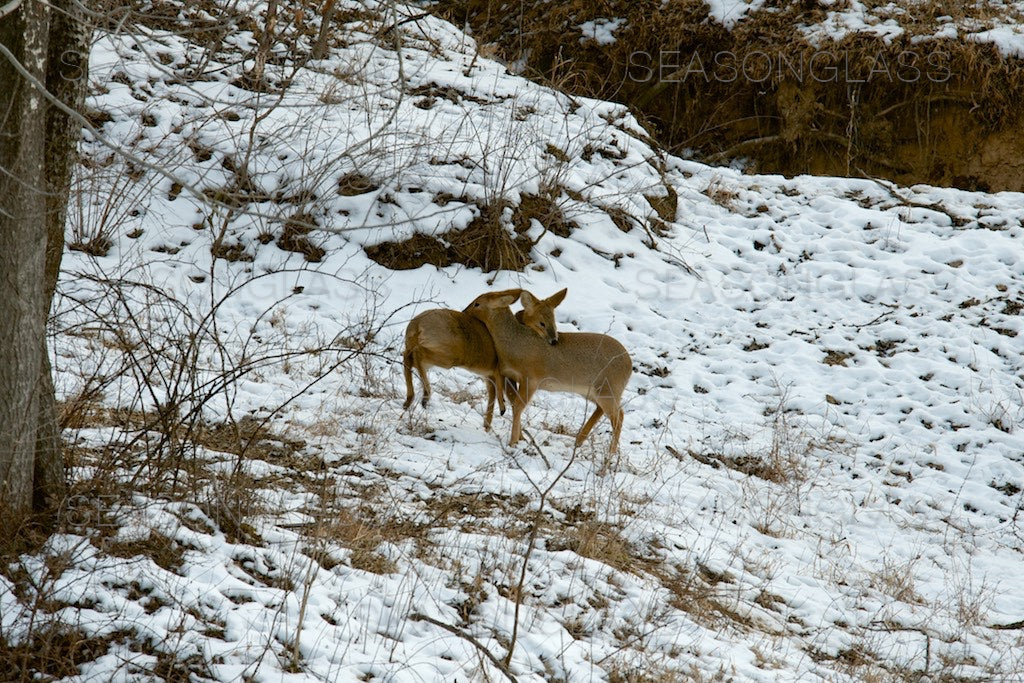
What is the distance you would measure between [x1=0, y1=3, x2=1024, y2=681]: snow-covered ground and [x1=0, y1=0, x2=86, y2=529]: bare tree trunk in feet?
0.97

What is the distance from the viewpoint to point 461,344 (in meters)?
7.67

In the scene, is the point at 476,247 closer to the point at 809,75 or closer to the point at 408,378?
the point at 408,378

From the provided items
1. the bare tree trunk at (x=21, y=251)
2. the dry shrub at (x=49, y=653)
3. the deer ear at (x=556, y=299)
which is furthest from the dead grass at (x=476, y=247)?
the dry shrub at (x=49, y=653)

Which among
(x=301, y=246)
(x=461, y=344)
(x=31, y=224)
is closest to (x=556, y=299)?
(x=461, y=344)

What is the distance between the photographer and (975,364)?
9.36m

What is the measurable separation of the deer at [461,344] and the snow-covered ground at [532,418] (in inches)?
13.3

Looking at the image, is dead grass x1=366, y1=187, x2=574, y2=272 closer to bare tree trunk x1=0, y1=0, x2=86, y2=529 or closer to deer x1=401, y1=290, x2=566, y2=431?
deer x1=401, y1=290, x2=566, y2=431

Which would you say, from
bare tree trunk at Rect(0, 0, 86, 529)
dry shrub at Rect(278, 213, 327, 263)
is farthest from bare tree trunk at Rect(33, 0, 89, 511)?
dry shrub at Rect(278, 213, 327, 263)

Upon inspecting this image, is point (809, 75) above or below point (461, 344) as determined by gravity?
above

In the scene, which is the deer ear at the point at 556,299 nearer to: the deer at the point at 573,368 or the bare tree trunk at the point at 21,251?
the deer at the point at 573,368

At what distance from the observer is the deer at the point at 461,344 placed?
7578 mm

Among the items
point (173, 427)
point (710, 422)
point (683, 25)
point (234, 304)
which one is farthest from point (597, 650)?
point (683, 25)

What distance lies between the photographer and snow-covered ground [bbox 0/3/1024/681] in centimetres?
439

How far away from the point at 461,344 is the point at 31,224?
3.87 m
